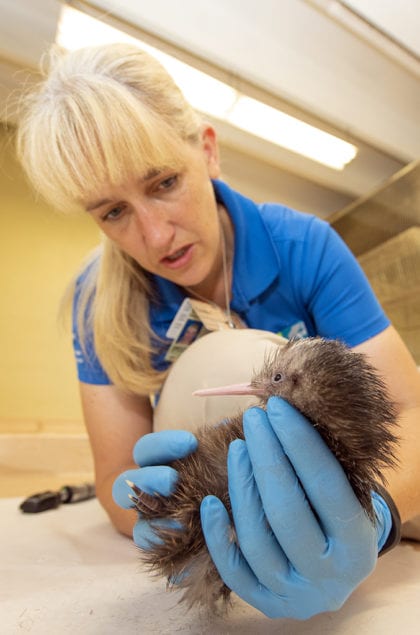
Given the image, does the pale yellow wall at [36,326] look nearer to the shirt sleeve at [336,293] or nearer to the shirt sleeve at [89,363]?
the shirt sleeve at [89,363]

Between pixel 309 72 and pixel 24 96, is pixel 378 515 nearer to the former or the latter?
pixel 24 96

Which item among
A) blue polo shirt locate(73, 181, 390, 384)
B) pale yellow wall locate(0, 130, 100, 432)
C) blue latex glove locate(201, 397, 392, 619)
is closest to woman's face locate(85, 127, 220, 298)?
blue polo shirt locate(73, 181, 390, 384)

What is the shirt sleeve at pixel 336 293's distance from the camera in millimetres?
1604

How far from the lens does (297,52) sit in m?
2.59

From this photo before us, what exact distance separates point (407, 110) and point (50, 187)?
213cm

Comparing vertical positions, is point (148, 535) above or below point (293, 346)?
below

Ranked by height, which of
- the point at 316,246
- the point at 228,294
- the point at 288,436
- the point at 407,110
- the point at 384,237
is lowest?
the point at 288,436

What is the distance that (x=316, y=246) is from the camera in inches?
67.4

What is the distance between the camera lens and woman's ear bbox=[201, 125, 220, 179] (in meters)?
1.71

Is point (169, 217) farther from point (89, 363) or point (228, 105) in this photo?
point (228, 105)

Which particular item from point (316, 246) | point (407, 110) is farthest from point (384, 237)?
point (316, 246)

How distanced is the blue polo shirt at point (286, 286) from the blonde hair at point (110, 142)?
12 centimetres

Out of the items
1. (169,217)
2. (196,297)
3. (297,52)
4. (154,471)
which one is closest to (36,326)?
(196,297)

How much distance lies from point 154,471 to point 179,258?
690 millimetres
